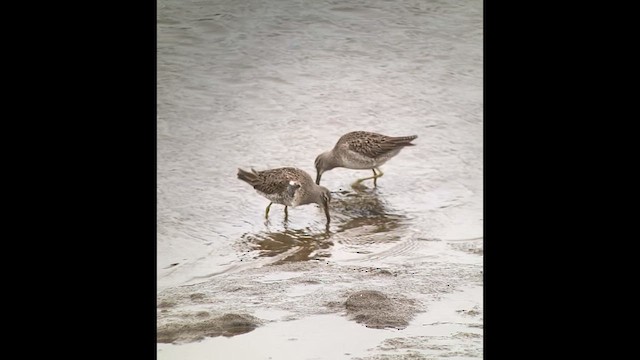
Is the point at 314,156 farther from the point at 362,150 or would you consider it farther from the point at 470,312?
the point at 470,312

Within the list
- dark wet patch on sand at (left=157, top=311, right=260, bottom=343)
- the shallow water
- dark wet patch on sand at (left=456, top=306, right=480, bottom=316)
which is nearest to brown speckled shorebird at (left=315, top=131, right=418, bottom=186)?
the shallow water

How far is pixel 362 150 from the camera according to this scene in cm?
573

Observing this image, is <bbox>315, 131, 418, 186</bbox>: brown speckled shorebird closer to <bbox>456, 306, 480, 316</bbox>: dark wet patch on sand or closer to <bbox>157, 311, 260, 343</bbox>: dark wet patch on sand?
<bbox>456, 306, 480, 316</bbox>: dark wet patch on sand

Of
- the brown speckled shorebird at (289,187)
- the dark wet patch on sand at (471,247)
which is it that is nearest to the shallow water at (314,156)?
the dark wet patch on sand at (471,247)

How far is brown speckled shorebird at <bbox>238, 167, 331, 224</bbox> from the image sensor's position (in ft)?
17.8

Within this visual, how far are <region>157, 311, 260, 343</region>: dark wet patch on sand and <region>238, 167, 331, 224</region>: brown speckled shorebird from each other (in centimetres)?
98

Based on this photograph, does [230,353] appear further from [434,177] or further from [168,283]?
[434,177]

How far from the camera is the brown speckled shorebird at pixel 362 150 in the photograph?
5734mm

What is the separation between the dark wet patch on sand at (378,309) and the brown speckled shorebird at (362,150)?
1.14m

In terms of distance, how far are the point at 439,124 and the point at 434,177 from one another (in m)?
0.52

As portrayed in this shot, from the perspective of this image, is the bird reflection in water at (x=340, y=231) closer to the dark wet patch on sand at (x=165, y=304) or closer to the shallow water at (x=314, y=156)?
the shallow water at (x=314, y=156)

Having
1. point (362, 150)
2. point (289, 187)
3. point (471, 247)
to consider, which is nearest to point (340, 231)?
point (289, 187)

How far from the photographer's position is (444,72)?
667 cm

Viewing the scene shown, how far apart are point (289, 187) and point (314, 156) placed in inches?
28.0
